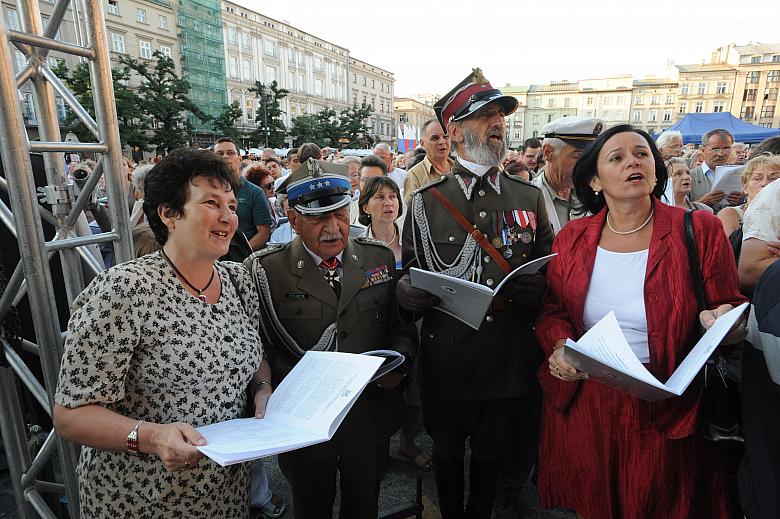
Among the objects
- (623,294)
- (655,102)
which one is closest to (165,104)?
(623,294)

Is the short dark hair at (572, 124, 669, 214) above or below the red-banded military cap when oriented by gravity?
below

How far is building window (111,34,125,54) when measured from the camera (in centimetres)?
3725

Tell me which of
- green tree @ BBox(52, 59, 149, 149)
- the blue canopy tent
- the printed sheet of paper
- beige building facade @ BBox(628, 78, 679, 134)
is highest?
beige building facade @ BBox(628, 78, 679, 134)

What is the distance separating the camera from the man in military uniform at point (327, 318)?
6.13ft

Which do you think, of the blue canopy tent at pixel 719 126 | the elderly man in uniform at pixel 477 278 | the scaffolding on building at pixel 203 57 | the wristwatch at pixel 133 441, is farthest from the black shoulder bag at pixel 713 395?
the scaffolding on building at pixel 203 57

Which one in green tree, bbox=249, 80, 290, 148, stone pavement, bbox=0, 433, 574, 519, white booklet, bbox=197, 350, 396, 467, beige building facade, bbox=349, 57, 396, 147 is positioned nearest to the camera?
white booklet, bbox=197, 350, 396, 467

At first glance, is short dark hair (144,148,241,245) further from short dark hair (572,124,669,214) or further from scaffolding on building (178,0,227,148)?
scaffolding on building (178,0,227,148)

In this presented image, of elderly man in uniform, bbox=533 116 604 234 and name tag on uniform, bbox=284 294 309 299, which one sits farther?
elderly man in uniform, bbox=533 116 604 234

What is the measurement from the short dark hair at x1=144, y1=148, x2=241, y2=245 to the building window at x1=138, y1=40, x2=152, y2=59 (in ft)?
157

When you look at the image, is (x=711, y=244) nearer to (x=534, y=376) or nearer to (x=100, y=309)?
(x=534, y=376)

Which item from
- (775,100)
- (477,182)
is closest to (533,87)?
(775,100)

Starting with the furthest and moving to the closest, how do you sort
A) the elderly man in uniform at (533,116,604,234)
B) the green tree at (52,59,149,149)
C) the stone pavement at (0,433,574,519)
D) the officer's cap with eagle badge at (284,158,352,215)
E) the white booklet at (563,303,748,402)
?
the green tree at (52,59,149,149) → the elderly man in uniform at (533,116,604,234) → the stone pavement at (0,433,574,519) → the officer's cap with eagle badge at (284,158,352,215) → the white booklet at (563,303,748,402)

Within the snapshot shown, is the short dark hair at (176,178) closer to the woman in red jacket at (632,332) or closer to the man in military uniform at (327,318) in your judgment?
the man in military uniform at (327,318)

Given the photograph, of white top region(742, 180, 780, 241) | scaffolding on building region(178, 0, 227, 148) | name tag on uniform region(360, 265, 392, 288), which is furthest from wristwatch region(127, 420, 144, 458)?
scaffolding on building region(178, 0, 227, 148)
